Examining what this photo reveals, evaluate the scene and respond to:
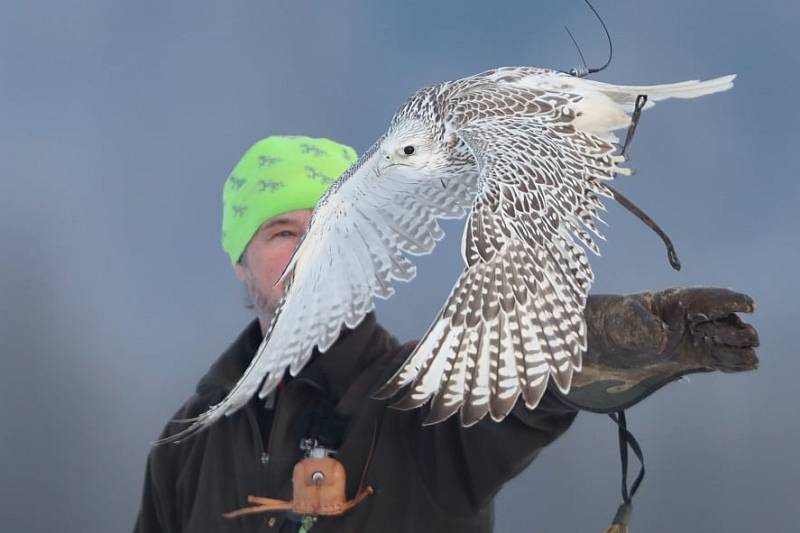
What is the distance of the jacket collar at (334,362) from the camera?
4.53 ft

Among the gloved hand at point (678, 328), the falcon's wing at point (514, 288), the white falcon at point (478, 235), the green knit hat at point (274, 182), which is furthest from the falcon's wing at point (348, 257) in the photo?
the gloved hand at point (678, 328)

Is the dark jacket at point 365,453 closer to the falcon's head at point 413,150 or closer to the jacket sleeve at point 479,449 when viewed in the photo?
the jacket sleeve at point 479,449

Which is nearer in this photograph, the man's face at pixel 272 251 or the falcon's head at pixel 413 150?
the falcon's head at pixel 413 150

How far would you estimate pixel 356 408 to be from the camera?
134 centimetres

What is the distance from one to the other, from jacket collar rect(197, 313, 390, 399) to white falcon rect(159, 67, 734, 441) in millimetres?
25

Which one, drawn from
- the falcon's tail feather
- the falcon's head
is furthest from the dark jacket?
the falcon's tail feather

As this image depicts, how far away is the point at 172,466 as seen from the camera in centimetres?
153

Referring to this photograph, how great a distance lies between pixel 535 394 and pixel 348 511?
428 mm

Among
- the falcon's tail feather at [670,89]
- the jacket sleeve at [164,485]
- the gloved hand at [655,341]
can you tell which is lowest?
the jacket sleeve at [164,485]

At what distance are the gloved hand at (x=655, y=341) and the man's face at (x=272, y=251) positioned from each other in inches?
24.1

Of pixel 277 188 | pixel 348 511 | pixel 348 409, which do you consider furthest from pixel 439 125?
pixel 348 511

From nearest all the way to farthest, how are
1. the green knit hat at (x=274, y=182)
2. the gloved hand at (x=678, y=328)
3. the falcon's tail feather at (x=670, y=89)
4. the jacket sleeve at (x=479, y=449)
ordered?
the gloved hand at (x=678, y=328), the jacket sleeve at (x=479, y=449), the falcon's tail feather at (x=670, y=89), the green knit hat at (x=274, y=182)

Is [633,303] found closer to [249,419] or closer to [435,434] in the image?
[435,434]

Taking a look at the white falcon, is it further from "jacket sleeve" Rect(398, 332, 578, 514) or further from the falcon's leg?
"jacket sleeve" Rect(398, 332, 578, 514)
